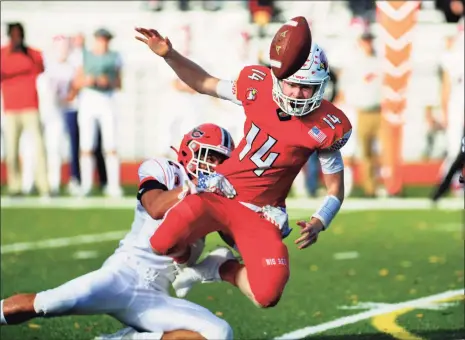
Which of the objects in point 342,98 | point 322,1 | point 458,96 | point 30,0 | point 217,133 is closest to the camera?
point 217,133

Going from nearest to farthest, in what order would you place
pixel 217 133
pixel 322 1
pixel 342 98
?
pixel 217 133 → pixel 342 98 → pixel 322 1

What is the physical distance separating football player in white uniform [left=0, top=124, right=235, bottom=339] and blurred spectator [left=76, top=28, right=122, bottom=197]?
9842mm

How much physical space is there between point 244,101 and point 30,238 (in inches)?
233

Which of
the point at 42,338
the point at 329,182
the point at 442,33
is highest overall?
the point at 329,182

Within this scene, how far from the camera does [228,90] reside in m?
6.60

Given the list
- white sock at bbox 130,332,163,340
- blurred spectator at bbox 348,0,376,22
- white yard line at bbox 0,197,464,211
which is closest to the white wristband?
white sock at bbox 130,332,163,340

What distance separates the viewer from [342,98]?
58.5ft

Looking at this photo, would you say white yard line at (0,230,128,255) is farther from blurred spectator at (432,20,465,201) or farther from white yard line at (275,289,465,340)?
blurred spectator at (432,20,465,201)

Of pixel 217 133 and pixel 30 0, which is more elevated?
pixel 217 133

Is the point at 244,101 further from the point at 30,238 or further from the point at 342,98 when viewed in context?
the point at 342,98

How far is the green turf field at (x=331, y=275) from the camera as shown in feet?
24.5

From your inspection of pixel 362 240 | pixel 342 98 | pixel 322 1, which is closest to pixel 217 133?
pixel 362 240

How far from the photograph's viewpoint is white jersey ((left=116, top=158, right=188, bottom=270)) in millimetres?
5934

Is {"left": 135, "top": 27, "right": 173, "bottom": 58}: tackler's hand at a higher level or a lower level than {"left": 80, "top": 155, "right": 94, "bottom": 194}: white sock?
higher
